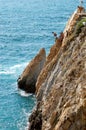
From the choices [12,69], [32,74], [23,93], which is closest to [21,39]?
[12,69]

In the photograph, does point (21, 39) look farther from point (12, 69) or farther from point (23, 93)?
point (23, 93)

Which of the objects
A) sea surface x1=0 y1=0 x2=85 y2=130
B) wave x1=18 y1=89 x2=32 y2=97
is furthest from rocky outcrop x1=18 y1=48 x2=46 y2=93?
sea surface x1=0 y1=0 x2=85 y2=130

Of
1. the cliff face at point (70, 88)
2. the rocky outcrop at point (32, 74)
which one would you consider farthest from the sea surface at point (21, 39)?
the cliff face at point (70, 88)

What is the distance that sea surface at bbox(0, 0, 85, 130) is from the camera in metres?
59.9

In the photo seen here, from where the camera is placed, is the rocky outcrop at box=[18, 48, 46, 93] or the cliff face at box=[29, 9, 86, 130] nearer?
the cliff face at box=[29, 9, 86, 130]

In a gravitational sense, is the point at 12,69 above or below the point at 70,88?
below

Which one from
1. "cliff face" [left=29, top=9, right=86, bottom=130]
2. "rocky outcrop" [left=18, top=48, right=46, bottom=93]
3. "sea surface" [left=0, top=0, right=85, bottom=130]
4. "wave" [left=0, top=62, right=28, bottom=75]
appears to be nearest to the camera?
"cliff face" [left=29, top=9, right=86, bottom=130]

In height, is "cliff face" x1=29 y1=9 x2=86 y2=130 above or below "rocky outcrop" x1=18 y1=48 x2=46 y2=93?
above

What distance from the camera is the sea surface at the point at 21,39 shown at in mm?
59906

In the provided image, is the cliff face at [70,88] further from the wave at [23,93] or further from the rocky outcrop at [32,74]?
the wave at [23,93]

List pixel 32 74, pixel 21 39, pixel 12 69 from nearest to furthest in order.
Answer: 1. pixel 32 74
2. pixel 12 69
3. pixel 21 39

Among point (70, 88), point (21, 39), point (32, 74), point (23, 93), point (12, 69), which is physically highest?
point (70, 88)

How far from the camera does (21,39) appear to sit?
104 meters

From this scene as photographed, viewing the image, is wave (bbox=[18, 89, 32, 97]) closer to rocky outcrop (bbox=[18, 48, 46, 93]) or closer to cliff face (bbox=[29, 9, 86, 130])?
rocky outcrop (bbox=[18, 48, 46, 93])
